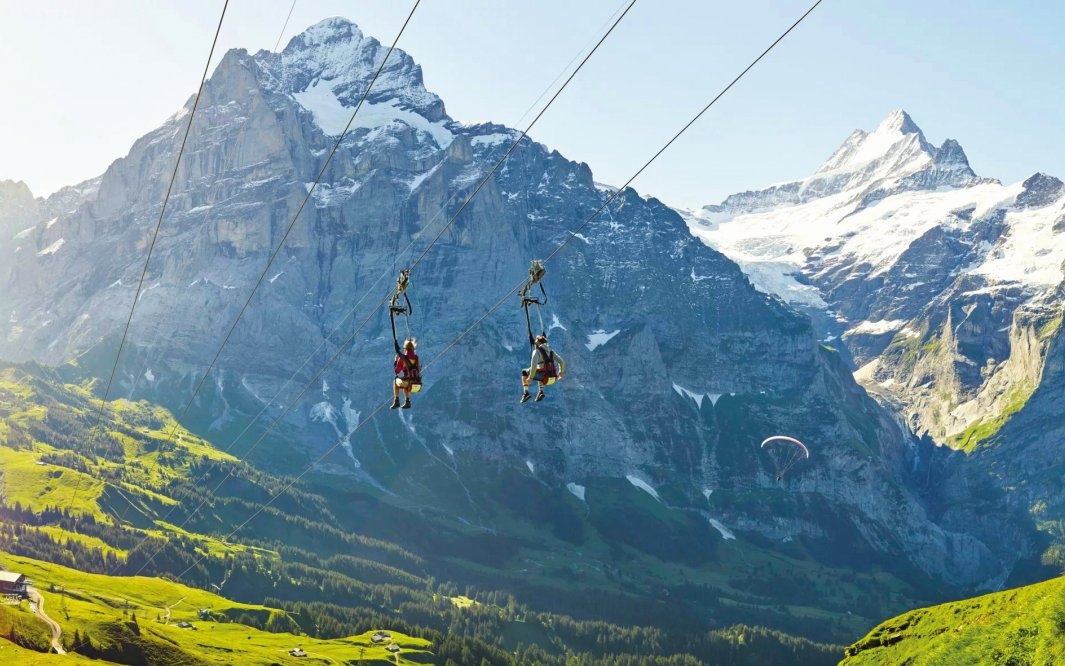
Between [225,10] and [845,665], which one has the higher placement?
[225,10]

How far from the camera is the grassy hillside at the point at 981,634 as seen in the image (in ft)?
407

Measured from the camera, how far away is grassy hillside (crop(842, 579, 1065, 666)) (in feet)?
407

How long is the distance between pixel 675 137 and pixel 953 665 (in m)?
108

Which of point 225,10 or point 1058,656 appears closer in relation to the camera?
point 225,10

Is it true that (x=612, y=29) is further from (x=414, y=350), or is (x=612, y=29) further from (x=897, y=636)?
(x=897, y=636)

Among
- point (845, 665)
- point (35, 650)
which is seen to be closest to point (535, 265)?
point (845, 665)

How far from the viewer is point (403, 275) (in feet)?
198

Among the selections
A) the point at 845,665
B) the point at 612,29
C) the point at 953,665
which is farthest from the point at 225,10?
the point at 845,665

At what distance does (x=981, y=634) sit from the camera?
14262cm

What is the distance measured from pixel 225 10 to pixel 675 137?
806 inches

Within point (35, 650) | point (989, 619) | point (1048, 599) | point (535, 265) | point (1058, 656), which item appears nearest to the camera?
point (535, 265)

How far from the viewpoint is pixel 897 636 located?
170125 mm

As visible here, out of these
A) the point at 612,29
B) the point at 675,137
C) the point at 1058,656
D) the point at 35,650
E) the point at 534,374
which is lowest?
the point at 35,650

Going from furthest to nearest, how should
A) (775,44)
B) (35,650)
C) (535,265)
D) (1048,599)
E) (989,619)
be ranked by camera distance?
(35,650)
(989,619)
(1048,599)
(535,265)
(775,44)
